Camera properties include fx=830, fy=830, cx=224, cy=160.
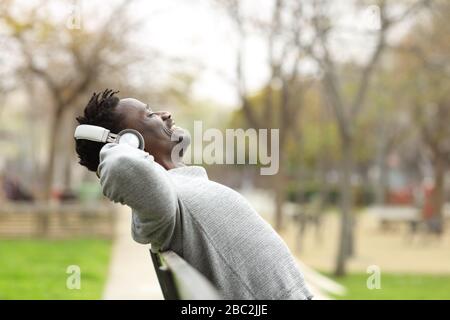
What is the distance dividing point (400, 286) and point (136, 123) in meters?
10.5

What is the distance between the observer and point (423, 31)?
2470cm

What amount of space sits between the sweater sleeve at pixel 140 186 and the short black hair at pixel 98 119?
398 millimetres

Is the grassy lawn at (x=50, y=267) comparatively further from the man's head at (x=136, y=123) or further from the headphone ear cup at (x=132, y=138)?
the headphone ear cup at (x=132, y=138)

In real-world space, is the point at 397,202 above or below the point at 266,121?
below

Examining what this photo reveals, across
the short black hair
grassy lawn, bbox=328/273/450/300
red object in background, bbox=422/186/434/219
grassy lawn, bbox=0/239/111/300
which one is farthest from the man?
red object in background, bbox=422/186/434/219

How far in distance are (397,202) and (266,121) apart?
1302 centimetres

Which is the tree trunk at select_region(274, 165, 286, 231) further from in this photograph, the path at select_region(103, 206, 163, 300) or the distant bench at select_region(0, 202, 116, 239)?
the path at select_region(103, 206, 163, 300)

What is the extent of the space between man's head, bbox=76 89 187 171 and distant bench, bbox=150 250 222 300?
38cm

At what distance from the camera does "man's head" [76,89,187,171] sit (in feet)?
9.80

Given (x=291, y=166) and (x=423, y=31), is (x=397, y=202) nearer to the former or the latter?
(x=423, y=31)

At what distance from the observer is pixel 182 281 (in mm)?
2375

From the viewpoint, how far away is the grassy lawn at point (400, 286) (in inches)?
445

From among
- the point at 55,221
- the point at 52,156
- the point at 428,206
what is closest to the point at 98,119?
the point at 55,221
